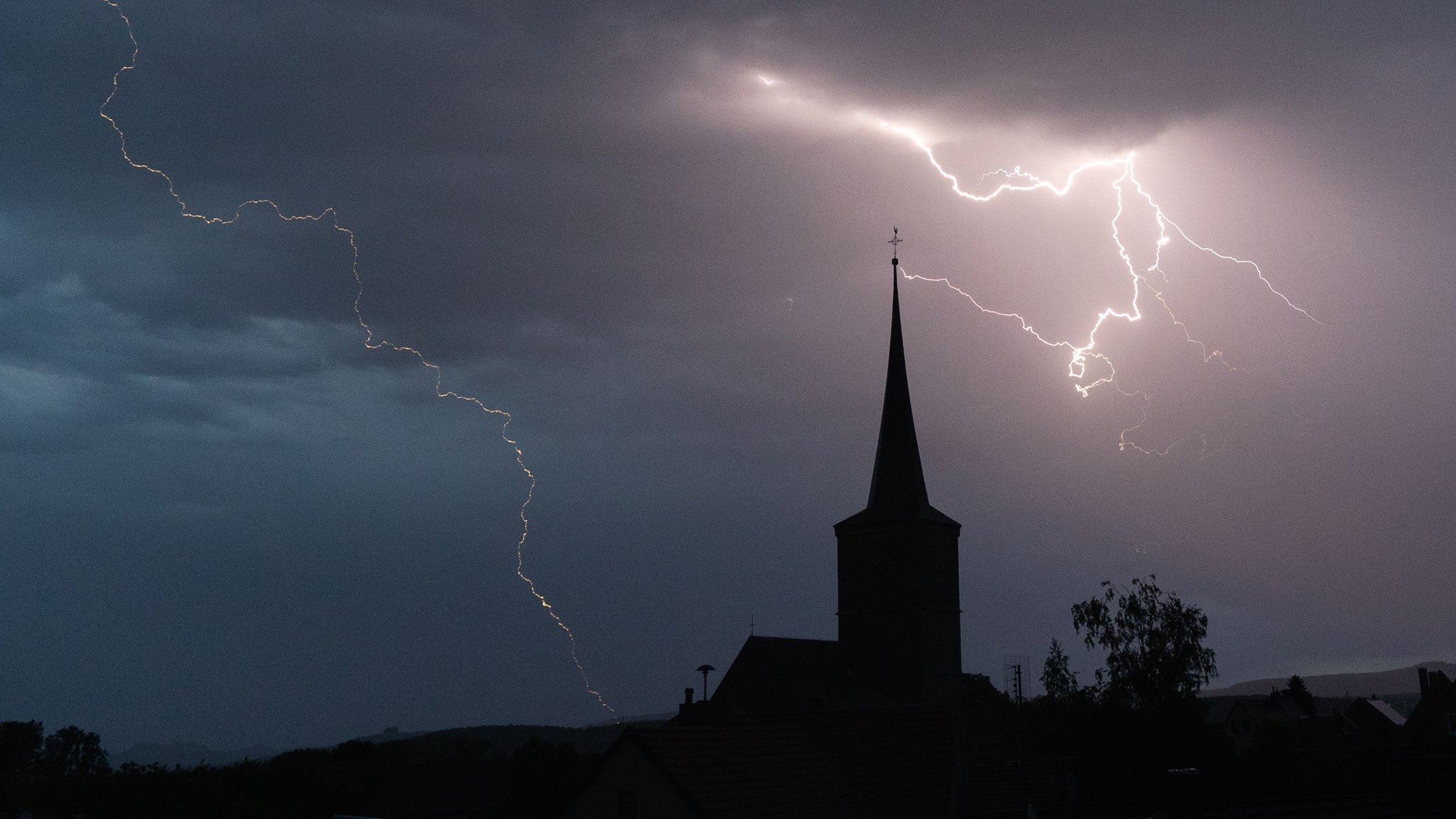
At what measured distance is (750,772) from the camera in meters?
22.7

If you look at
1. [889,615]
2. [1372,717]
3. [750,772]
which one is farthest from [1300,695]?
[750,772]

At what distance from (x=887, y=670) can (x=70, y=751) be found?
297ft

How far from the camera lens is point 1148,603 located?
5647 centimetres

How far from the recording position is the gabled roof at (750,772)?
2109 cm

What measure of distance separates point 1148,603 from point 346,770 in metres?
38.6

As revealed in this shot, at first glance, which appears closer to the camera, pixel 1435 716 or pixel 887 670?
pixel 1435 716

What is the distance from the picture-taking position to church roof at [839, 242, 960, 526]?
6612 centimetres

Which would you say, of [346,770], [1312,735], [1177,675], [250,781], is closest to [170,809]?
[250,781]

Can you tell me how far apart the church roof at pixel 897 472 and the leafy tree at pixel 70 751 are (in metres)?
81.1

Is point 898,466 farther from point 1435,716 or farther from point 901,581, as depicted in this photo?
point 1435,716

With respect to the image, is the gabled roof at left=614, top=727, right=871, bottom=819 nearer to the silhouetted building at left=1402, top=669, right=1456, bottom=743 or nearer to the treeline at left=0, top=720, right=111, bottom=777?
the silhouetted building at left=1402, top=669, right=1456, bottom=743

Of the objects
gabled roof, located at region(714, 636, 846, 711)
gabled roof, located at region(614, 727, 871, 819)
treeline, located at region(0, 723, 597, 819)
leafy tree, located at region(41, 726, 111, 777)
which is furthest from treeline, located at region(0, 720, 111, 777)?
gabled roof, located at region(614, 727, 871, 819)

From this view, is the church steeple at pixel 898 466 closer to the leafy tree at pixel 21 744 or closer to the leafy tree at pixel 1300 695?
the leafy tree at pixel 1300 695

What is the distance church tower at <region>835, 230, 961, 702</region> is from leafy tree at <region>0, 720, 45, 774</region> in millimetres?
82880
